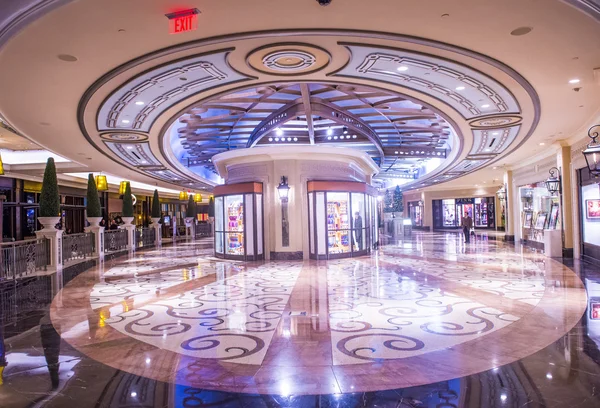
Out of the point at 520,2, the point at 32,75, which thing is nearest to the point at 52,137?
the point at 32,75

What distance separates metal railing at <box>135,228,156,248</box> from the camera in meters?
18.4

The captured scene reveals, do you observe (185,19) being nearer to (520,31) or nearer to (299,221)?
(520,31)

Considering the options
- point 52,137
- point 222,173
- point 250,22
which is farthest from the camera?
point 222,173

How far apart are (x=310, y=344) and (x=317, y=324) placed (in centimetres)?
73

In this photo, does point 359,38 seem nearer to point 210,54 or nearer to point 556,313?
point 210,54

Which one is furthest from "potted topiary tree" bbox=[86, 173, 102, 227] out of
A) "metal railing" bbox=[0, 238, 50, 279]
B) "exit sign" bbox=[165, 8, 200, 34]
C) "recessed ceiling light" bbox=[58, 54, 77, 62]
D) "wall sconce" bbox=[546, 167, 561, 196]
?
"wall sconce" bbox=[546, 167, 561, 196]

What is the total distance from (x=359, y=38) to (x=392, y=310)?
11.0 ft

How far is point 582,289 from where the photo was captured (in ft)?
21.6

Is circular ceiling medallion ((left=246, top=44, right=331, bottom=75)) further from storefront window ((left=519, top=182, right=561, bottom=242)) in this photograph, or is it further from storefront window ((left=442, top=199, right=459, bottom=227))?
storefront window ((left=442, top=199, right=459, bottom=227))

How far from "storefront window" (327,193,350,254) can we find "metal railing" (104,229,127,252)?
8544 millimetres

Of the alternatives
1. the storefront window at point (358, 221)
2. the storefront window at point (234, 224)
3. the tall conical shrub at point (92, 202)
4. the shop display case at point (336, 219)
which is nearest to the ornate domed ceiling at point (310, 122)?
the shop display case at point (336, 219)

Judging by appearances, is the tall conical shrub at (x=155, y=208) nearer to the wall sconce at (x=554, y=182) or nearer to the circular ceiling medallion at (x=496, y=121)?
the circular ceiling medallion at (x=496, y=121)

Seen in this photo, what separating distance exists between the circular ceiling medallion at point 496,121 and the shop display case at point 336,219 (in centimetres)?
412

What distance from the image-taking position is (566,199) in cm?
1113
